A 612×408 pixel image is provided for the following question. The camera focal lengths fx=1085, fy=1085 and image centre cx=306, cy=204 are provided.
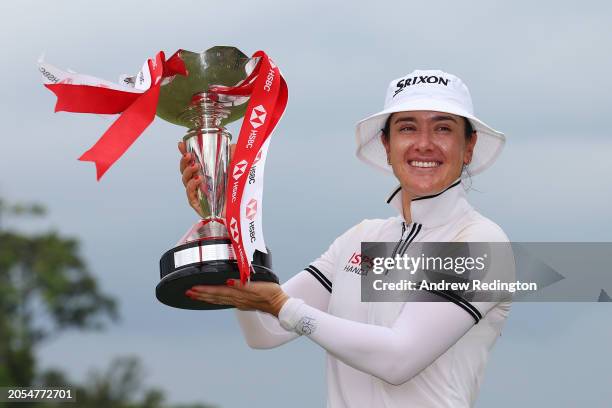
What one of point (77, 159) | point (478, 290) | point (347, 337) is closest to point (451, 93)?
point (478, 290)

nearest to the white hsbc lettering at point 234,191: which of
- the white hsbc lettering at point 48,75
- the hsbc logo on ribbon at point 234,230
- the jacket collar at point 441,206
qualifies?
the hsbc logo on ribbon at point 234,230

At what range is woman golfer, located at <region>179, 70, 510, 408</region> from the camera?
14.3 feet

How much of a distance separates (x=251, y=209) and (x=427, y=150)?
0.81 m

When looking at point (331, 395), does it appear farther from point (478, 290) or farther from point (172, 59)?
point (172, 59)

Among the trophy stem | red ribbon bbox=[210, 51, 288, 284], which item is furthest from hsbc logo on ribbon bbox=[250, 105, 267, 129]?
the trophy stem

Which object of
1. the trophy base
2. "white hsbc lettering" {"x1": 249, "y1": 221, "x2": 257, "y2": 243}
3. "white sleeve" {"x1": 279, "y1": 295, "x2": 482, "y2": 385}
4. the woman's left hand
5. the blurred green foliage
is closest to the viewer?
"white sleeve" {"x1": 279, "y1": 295, "x2": 482, "y2": 385}

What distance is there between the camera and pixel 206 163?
495 centimetres

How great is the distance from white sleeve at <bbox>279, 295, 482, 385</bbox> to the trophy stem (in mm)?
796

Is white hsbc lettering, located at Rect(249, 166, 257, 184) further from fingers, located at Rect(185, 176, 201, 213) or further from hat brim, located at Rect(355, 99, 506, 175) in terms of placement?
hat brim, located at Rect(355, 99, 506, 175)

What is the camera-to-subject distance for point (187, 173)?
4.94 meters

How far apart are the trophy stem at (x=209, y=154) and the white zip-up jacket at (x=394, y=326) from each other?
0.54 m

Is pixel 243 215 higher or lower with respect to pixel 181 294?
higher

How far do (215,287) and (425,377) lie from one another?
0.97 m

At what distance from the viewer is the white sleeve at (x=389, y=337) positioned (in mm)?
4309
